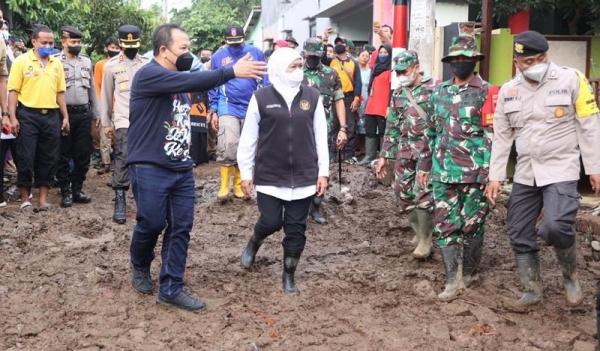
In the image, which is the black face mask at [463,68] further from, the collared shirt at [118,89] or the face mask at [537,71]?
the collared shirt at [118,89]

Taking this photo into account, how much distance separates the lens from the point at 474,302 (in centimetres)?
531

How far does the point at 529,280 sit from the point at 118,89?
495 centimetres

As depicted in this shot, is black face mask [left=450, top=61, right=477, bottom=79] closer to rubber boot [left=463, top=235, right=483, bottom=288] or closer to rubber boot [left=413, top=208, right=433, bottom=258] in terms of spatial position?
rubber boot [left=463, top=235, right=483, bottom=288]

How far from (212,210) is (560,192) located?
15.2ft

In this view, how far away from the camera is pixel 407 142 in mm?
6410

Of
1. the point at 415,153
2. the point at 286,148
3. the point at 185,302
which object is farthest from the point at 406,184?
the point at 185,302

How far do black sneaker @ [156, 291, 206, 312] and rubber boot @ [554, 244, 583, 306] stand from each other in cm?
259

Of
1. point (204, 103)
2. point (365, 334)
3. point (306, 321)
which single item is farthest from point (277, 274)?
point (204, 103)

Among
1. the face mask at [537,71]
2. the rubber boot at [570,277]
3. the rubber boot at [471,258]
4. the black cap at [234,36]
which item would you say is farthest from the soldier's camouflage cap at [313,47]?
the rubber boot at [570,277]

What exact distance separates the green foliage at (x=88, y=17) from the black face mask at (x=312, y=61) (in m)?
7.41

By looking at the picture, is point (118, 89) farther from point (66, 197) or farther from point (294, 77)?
point (294, 77)

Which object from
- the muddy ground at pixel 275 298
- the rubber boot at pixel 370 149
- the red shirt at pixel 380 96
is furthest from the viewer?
the rubber boot at pixel 370 149

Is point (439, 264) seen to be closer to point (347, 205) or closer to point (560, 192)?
point (560, 192)

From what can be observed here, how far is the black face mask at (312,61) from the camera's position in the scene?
313 inches
